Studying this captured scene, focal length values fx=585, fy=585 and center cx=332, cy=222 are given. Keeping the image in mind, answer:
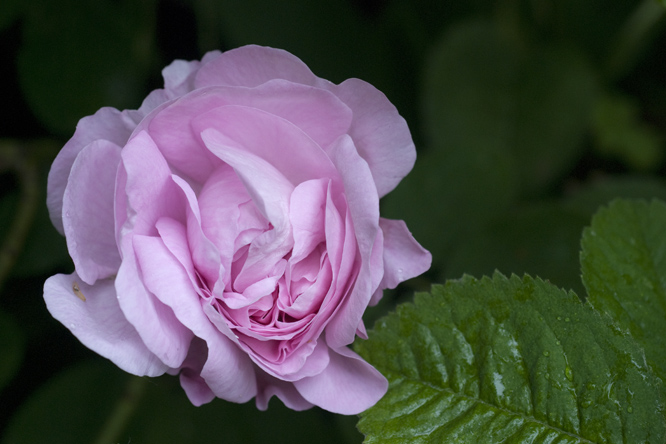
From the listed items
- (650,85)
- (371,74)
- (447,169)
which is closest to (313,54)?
(371,74)

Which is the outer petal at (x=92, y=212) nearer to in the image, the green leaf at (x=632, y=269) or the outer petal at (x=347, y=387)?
the outer petal at (x=347, y=387)

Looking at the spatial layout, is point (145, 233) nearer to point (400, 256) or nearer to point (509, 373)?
point (400, 256)

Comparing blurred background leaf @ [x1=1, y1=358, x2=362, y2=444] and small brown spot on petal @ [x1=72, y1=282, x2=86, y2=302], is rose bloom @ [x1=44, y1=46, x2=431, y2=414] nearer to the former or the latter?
small brown spot on petal @ [x1=72, y1=282, x2=86, y2=302]

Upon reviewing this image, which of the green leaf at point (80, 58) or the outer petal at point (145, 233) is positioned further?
the green leaf at point (80, 58)

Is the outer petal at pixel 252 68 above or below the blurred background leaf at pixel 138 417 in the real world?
above

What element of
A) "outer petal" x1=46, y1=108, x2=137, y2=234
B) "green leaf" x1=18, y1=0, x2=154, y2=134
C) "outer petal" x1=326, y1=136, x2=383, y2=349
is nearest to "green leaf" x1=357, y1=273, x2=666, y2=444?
"outer petal" x1=326, y1=136, x2=383, y2=349

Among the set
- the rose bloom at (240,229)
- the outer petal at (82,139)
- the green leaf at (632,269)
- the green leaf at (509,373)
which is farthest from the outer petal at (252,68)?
the green leaf at (632,269)

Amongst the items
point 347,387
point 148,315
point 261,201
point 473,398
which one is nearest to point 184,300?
point 148,315
